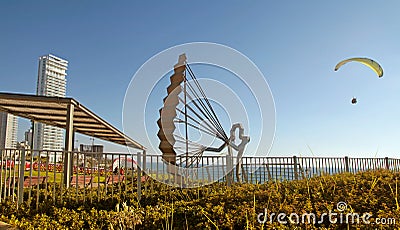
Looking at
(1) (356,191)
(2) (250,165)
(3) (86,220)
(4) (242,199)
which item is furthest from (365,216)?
(2) (250,165)

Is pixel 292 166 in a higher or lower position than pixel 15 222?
higher

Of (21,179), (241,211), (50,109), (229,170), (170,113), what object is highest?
(50,109)

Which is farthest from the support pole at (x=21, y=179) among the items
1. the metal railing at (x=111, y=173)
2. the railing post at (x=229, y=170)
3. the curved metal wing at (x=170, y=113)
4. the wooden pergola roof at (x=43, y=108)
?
the railing post at (x=229, y=170)

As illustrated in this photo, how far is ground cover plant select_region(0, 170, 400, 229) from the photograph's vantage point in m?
4.52

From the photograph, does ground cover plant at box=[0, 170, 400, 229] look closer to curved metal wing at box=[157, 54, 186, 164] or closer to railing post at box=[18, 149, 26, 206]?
railing post at box=[18, 149, 26, 206]

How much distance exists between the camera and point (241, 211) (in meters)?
5.20

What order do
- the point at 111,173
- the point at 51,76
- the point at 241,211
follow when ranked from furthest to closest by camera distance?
1. the point at 51,76
2. the point at 111,173
3. the point at 241,211

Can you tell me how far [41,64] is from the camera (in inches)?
3076

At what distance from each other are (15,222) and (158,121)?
5.86 meters

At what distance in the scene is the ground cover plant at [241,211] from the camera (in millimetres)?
4520

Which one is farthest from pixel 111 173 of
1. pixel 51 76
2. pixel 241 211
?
pixel 51 76

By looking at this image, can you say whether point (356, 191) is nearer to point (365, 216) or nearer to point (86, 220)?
point (365, 216)

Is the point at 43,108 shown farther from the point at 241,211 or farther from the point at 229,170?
the point at 241,211

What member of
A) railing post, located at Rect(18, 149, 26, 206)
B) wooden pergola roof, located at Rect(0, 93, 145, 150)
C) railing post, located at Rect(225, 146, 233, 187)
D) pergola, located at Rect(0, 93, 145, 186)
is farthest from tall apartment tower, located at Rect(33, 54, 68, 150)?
railing post, located at Rect(18, 149, 26, 206)
